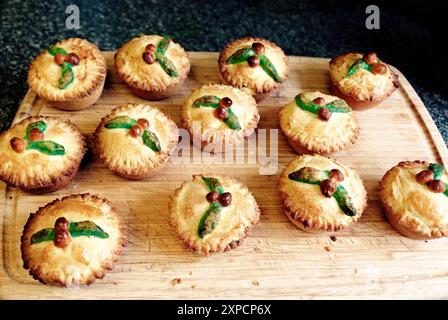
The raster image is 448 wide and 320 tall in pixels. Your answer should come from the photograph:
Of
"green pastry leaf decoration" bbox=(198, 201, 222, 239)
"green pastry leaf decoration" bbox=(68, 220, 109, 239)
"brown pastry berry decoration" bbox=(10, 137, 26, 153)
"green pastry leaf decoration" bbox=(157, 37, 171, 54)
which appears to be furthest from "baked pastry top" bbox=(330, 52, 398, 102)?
"brown pastry berry decoration" bbox=(10, 137, 26, 153)

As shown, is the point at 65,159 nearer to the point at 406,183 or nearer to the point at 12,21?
the point at 12,21

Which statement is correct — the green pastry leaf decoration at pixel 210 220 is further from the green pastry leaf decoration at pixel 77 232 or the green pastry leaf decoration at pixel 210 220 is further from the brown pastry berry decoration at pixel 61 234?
the brown pastry berry decoration at pixel 61 234

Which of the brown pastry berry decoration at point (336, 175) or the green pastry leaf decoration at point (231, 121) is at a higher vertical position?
the green pastry leaf decoration at point (231, 121)

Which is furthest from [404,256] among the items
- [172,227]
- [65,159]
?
[65,159]

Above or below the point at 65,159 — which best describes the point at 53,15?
above

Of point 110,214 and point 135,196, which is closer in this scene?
point 110,214

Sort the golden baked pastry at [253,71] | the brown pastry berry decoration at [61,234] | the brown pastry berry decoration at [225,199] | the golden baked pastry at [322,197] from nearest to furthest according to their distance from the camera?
the brown pastry berry decoration at [61,234] < the brown pastry berry decoration at [225,199] < the golden baked pastry at [322,197] < the golden baked pastry at [253,71]

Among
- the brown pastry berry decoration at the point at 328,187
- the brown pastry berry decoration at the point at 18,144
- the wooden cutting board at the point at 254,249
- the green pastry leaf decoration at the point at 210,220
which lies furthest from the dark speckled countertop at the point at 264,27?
the green pastry leaf decoration at the point at 210,220
